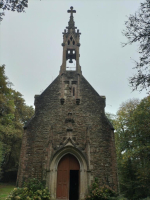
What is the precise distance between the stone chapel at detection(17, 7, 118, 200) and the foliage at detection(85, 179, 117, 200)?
40 centimetres

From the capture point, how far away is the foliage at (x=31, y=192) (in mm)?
10078

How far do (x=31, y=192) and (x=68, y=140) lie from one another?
3.66m

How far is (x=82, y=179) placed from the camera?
11555 millimetres

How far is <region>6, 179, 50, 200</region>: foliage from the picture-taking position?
10.1 m

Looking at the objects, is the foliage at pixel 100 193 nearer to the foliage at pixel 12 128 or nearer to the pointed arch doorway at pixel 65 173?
the pointed arch doorway at pixel 65 173

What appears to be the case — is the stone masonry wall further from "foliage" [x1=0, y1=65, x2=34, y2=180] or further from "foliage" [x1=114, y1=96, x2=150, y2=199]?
"foliage" [x1=0, y1=65, x2=34, y2=180]

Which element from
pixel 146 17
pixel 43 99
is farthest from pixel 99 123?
pixel 146 17

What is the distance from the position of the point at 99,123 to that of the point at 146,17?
25.5 feet

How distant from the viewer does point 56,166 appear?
1181cm

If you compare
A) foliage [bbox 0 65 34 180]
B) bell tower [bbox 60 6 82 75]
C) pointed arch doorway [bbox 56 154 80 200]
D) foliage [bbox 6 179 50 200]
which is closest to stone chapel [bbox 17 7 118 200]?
pointed arch doorway [bbox 56 154 80 200]

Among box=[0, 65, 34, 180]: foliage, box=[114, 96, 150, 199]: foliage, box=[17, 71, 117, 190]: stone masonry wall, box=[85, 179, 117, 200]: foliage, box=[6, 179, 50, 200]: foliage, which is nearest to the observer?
box=[6, 179, 50, 200]: foliage

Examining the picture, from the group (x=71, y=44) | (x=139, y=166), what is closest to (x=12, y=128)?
(x=71, y=44)

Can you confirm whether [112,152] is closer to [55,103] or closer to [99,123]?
[99,123]

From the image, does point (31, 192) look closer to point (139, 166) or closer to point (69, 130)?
point (69, 130)
